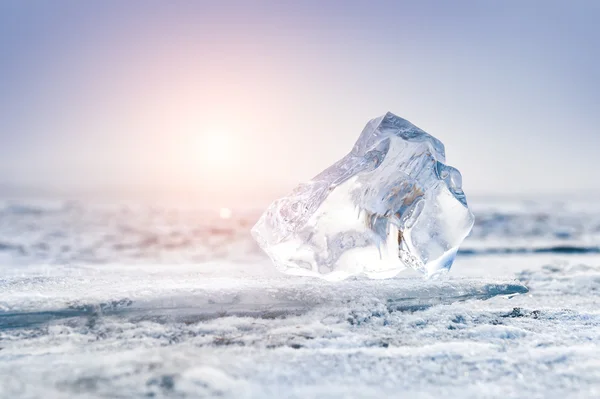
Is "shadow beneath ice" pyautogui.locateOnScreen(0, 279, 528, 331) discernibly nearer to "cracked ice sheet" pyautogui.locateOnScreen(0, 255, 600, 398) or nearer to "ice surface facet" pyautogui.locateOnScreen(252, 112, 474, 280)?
"cracked ice sheet" pyautogui.locateOnScreen(0, 255, 600, 398)

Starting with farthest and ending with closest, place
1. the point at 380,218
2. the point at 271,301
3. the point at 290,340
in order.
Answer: the point at 380,218 → the point at 271,301 → the point at 290,340

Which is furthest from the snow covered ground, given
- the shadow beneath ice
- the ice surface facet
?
the ice surface facet

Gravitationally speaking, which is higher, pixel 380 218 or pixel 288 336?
pixel 380 218

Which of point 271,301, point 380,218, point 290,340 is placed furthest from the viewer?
A: point 380,218

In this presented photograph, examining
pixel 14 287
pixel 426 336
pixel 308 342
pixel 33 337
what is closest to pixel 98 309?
pixel 33 337

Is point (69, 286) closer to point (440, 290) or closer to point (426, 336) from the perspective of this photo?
point (426, 336)

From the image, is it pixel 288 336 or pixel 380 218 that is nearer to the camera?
pixel 288 336

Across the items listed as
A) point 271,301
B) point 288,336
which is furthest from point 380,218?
point 288,336

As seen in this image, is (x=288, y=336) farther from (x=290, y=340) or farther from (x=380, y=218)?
(x=380, y=218)

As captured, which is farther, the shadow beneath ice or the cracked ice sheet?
the shadow beneath ice

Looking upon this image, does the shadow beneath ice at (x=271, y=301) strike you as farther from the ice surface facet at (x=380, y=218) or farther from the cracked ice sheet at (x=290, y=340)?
the ice surface facet at (x=380, y=218)
